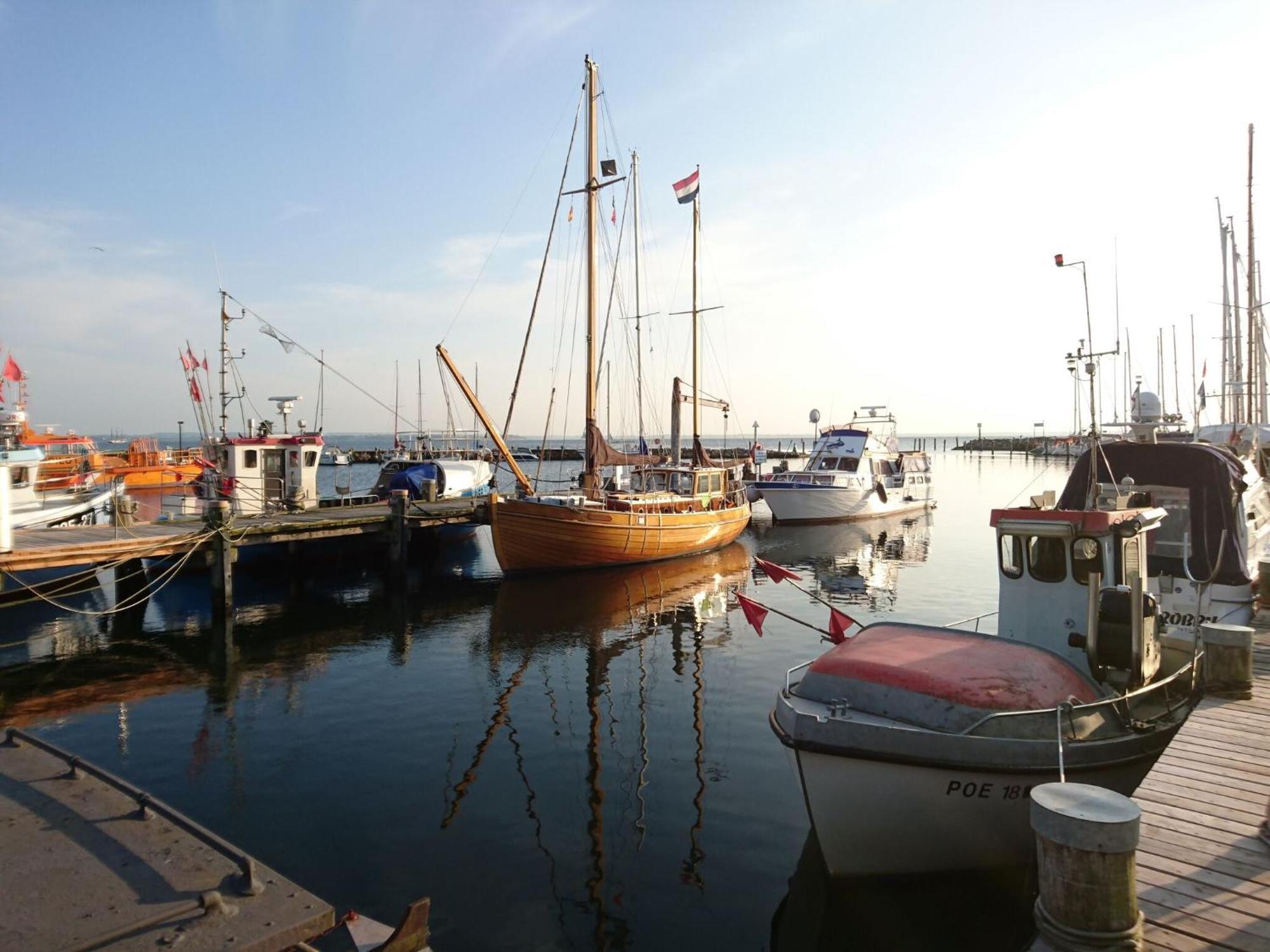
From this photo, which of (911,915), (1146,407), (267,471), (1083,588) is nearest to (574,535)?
(267,471)

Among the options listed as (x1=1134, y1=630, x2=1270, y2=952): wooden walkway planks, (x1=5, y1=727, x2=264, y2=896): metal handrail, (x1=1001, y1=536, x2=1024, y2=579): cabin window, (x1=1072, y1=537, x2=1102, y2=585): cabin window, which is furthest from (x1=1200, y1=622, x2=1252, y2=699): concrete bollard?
(x1=5, y1=727, x2=264, y2=896): metal handrail

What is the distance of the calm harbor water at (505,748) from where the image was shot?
7355mm

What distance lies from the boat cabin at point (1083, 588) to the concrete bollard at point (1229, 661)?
1178 mm

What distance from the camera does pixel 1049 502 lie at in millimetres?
10328

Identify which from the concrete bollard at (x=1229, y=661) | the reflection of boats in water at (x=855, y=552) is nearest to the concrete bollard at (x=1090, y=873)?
the concrete bollard at (x=1229, y=661)

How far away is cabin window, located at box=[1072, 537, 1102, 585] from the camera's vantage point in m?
8.89

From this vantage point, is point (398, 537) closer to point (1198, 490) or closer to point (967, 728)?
point (967, 728)

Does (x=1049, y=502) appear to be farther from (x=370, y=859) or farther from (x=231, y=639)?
(x=231, y=639)

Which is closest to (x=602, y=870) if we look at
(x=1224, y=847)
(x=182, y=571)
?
(x=1224, y=847)

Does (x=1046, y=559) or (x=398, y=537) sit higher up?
(x=1046, y=559)

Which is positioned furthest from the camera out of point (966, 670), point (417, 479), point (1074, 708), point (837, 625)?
point (417, 479)

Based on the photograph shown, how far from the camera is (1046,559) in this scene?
923cm

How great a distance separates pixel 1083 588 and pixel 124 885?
9.69m

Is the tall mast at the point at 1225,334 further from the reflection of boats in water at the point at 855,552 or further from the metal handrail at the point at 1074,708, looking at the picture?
the metal handrail at the point at 1074,708
